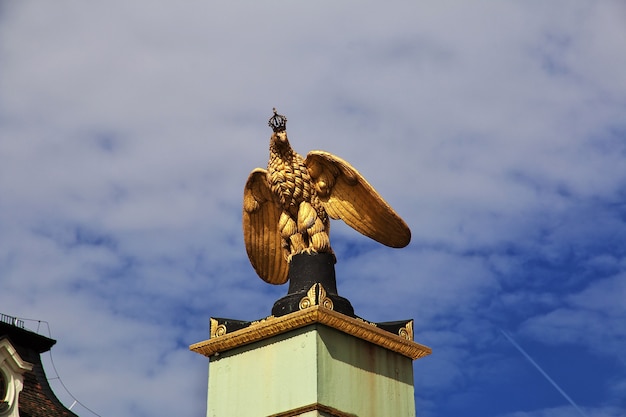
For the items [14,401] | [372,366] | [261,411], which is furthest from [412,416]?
[14,401]

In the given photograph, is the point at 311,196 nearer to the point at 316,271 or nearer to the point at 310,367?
the point at 316,271

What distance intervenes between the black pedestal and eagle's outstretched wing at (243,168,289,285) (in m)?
0.71

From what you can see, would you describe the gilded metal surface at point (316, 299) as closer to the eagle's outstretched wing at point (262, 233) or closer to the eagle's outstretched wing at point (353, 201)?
the eagle's outstretched wing at point (353, 201)

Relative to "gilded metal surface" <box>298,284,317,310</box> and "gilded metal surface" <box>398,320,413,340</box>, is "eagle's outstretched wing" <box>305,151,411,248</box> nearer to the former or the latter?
"gilded metal surface" <box>398,320,413,340</box>

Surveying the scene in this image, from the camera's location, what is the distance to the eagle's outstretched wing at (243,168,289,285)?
1380cm

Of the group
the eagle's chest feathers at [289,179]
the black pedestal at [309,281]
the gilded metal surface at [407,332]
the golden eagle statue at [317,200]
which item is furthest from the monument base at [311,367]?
the eagle's chest feathers at [289,179]

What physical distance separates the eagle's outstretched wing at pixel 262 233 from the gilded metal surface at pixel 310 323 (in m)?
1.28

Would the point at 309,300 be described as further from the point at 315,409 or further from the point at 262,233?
the point at 262,233

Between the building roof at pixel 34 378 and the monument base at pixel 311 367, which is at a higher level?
the building roof at pixel 34 378

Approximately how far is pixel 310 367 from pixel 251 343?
993mm

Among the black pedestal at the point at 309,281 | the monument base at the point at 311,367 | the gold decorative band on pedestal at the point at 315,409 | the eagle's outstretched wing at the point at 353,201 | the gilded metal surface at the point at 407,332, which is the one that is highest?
the eagle's outstretched wing at the point at 353,201

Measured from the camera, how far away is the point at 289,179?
43.3 ft

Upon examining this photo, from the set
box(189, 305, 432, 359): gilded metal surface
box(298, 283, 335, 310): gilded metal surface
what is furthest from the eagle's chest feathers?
box(189, 305, 432, 359): gilded metal surface

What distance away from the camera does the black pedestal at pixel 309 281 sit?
12.6 meters
